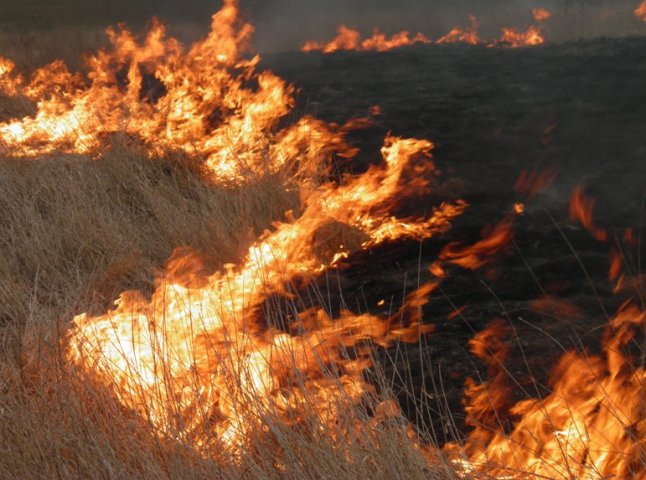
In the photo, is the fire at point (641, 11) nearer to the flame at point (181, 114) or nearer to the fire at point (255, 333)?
the flame at point (181, 114)

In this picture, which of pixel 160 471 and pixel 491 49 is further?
pixel 491 49

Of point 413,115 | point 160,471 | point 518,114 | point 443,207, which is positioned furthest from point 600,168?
point 160,471

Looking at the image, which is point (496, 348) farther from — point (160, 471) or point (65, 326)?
point (65, 326)

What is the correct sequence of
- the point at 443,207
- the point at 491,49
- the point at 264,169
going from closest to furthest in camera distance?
the point at 443,207
the point at 264,169
the point at 491,49

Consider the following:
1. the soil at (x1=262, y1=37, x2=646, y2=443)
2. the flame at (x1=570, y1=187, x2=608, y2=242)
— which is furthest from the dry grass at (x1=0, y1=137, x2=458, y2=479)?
the flame at (x1=570, y1=187, x2=608, y2=242)

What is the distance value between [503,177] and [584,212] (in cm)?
106

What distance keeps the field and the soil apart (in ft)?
0.08

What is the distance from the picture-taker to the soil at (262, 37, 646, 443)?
3.95 meters

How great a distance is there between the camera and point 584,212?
5.47 m

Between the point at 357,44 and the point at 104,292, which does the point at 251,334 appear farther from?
the point at 357,44

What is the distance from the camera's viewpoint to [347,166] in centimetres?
726

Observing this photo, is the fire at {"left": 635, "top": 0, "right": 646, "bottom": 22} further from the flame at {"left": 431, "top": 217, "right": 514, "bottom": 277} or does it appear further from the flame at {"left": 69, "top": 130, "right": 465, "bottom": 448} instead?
the flame at {"left": 431, "top": 217, "right": 514, "bottom": 277}

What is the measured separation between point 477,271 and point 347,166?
103 inches

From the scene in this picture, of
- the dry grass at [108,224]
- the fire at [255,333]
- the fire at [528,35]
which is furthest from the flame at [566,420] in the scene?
the fire at [528,35]
